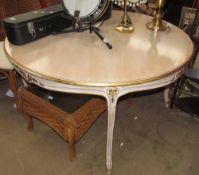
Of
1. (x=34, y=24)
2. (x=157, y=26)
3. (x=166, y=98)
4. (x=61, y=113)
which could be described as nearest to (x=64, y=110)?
(x=61, y=113)

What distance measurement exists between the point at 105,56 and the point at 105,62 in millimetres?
60

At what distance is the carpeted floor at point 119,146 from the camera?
1.49m

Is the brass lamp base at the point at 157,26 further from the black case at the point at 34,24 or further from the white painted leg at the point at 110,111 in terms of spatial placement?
the white painted leg at the point at 110,111

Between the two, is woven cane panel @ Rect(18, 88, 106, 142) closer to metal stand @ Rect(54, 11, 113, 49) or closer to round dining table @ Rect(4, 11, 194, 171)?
round dining table @ Rect(4, 11, 194, 171)

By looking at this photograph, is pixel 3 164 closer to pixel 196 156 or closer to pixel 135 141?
pixel 135 141

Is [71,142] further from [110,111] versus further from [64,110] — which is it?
[110,111]

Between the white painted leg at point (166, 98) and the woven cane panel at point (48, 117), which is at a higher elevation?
the woven cane panel at point (48, 117)

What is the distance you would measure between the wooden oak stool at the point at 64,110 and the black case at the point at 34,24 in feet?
1.22

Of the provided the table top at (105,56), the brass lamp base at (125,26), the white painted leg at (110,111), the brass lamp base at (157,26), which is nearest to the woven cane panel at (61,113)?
the white painted leg at (110,111)

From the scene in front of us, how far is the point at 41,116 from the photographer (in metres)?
1.49

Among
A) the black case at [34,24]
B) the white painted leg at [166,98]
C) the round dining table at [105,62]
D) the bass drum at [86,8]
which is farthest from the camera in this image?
the white painted leg at [166,98]

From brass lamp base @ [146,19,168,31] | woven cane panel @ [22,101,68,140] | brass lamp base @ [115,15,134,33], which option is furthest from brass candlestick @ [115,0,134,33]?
woven cane panel @ [22,101,68,140]

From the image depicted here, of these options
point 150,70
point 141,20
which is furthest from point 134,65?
point 141,20

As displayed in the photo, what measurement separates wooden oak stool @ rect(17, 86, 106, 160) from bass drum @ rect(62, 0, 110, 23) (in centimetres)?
48
